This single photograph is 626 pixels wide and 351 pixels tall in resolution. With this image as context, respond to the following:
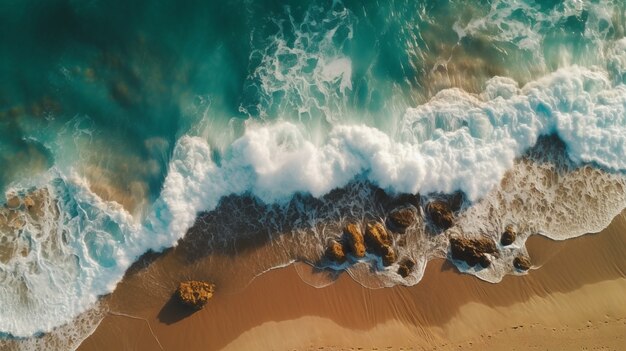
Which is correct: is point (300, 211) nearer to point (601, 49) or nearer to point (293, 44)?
point (293, 44)

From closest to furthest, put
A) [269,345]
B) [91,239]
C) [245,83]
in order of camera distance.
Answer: [269,345] → [91,239] → [245,83]

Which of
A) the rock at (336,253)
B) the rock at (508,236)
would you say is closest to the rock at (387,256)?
the rock at (336,253)

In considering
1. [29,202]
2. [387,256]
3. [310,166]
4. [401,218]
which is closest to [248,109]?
[310,166]

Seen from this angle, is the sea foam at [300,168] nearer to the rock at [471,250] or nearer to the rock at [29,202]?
the rock at [29,202]

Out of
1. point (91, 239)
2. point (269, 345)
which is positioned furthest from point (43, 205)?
point (269, 345)

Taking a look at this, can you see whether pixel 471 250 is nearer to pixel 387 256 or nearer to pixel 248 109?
pixel 387 256

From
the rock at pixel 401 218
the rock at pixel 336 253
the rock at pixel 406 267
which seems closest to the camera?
the rock at pixel 336 253
